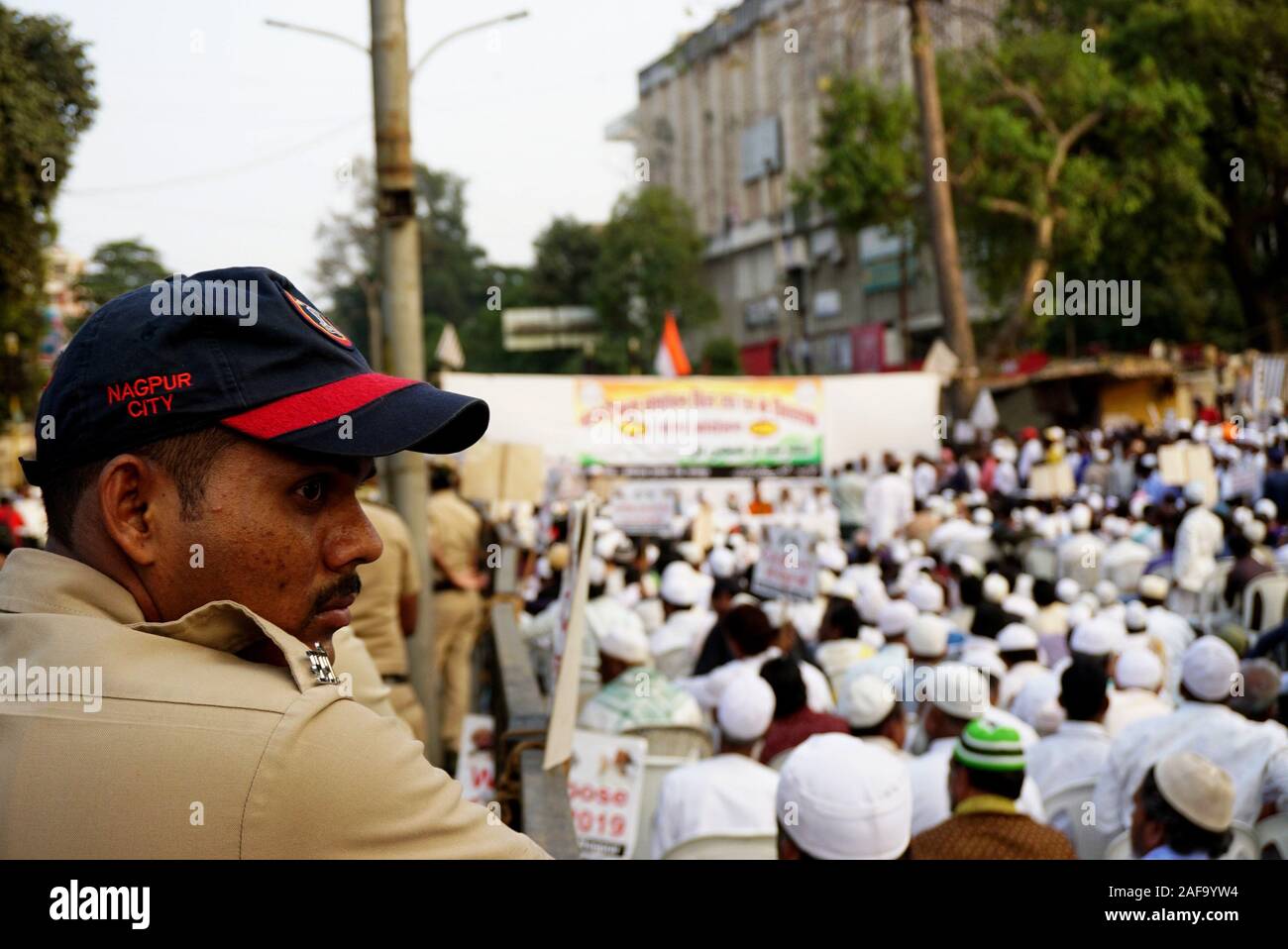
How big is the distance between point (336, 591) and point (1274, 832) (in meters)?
4.09

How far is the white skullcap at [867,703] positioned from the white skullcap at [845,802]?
2.17m

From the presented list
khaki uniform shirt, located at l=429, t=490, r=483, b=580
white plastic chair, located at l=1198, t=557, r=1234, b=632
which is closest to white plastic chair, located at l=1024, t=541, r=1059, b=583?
white plastic chair, located at l=1198, t=557, r=1234, b=632

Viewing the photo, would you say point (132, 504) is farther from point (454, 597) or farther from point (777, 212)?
point (777, 212)

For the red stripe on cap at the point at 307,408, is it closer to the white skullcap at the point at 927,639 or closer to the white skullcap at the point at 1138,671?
the white skullcap at the point at 1138,671

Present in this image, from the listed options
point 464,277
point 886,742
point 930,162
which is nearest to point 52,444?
point 886,742

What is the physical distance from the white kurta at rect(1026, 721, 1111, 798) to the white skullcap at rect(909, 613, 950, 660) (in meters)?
1.71

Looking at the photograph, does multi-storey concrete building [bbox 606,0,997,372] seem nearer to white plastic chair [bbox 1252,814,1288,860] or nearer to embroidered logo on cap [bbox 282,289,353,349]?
white plastic chair [bbox 1252,814,1288,860]

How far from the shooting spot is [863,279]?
55.3 m

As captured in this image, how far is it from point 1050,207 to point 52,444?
25.9 meters

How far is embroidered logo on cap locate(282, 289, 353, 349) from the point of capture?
146cm

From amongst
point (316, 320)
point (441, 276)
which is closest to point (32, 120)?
point (316, 320)

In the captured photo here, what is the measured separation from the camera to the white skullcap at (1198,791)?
3803mm

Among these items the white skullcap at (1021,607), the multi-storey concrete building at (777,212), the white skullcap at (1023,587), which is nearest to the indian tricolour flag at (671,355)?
the white skullcap at (1023,587)

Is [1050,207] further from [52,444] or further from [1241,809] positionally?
[52,444]
